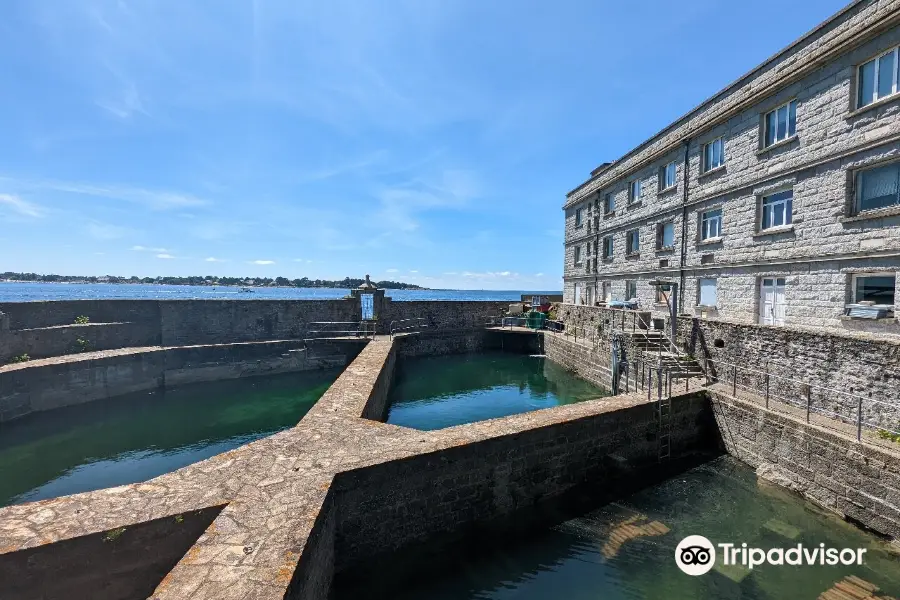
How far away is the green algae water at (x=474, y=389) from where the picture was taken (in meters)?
14.0

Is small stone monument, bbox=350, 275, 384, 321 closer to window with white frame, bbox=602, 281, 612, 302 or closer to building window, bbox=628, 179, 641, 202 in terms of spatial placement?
window with white frame, bbox=602, 281, 612, 302

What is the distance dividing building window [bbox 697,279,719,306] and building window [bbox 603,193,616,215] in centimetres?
828

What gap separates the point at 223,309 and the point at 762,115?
81.9 feet

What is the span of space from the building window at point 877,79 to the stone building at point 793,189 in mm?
28

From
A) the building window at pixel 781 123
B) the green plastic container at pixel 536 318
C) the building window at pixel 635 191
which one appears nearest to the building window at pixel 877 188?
the building window at pixel 781 123

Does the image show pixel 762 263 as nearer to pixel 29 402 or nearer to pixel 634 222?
pixel 634 222

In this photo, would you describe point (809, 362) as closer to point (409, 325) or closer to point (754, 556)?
point (754, 556)

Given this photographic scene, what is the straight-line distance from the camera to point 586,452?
29.2ft

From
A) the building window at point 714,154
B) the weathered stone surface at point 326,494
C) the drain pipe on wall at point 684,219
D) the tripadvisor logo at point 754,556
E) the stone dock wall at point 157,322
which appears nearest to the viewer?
the weathered stone surface at point 326,494

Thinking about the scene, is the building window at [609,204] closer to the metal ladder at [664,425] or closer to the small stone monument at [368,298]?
the small stone monument at [368,298]

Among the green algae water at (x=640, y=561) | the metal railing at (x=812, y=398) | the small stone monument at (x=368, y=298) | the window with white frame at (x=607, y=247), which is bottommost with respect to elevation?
the green algae water at (x=640, y=561)

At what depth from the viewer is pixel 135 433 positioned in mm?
12180

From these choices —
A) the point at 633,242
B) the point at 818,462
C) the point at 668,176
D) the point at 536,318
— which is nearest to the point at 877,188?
the point at 818,462

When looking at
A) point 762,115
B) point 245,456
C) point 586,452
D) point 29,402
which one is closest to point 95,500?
point 245,456
